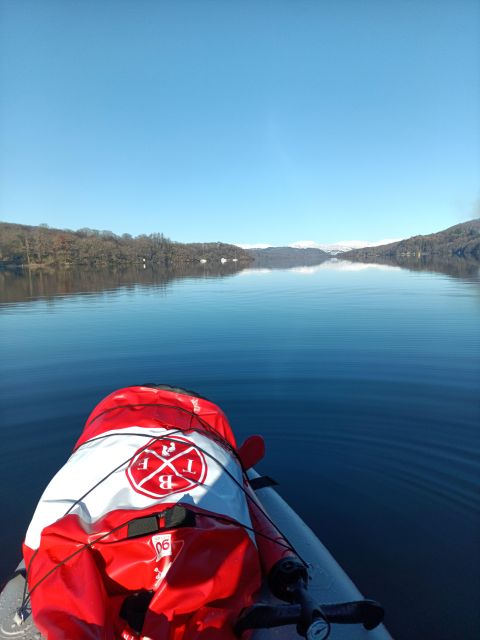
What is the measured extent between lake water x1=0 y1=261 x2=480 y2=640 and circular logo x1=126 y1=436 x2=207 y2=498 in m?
2.23

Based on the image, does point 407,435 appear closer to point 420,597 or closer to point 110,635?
point 420,597

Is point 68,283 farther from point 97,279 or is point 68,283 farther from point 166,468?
point 166,468

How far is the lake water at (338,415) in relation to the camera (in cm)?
382

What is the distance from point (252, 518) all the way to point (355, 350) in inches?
363

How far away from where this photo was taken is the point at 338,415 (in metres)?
7.22

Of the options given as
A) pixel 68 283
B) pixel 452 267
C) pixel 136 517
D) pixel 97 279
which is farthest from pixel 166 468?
pixel 452 267

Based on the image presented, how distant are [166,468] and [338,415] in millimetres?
5241

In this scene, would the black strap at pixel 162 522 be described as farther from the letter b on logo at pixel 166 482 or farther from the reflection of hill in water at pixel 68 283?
the reflection of hill in water at pixel 68 283

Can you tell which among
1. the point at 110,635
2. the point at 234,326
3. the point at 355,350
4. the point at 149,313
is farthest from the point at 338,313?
the point at 110,635

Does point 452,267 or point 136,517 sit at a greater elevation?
point 452,267

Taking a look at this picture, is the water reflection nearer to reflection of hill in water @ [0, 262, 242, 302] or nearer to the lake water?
reflection of hill in water @ [0, 262, 242, 302]

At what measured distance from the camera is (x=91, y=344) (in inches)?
523

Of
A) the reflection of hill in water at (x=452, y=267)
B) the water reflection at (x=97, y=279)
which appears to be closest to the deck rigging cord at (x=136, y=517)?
the water reflection at (x=97, y=279)

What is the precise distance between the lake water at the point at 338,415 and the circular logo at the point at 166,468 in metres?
2.23
